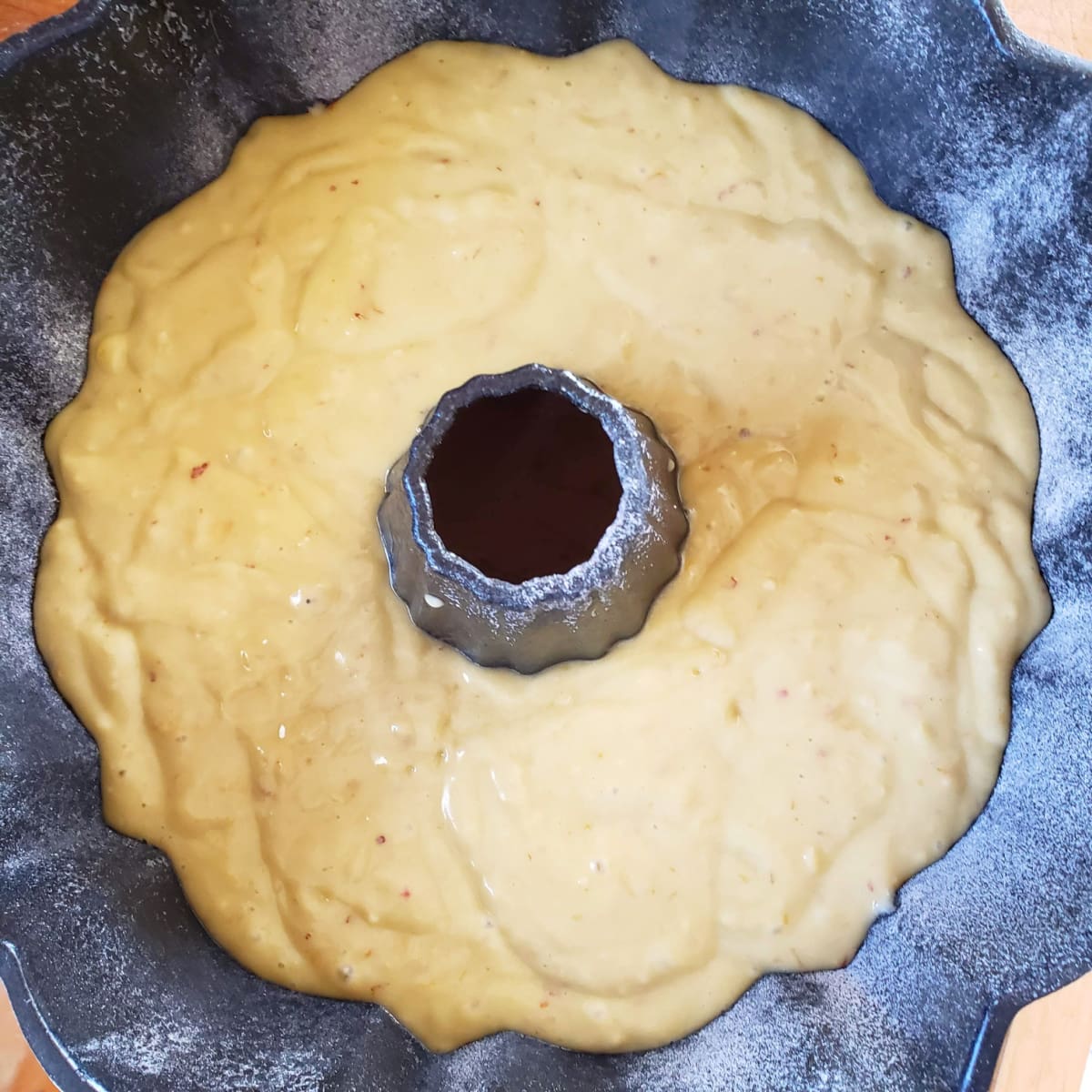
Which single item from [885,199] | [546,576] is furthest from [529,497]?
[885,199]

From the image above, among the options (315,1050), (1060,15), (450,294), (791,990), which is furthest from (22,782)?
(1060,15)

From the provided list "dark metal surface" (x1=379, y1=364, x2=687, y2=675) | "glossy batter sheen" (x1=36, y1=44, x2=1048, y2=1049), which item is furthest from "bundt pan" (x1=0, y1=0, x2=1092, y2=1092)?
"dark metal surface" (x1=379, y1=364, x2=687, y2=675)

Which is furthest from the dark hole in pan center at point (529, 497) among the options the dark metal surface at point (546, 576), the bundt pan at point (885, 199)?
the bundt pan at point (885, 199)

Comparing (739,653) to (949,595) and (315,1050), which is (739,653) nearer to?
(949,595)

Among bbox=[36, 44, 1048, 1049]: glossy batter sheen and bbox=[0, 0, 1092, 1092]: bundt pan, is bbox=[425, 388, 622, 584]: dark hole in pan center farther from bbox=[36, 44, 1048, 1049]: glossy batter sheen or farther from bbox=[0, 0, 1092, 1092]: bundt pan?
bbox=[0, 0, 1092, 1092]: bundt pan

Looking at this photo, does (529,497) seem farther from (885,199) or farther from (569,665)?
(885,199)
